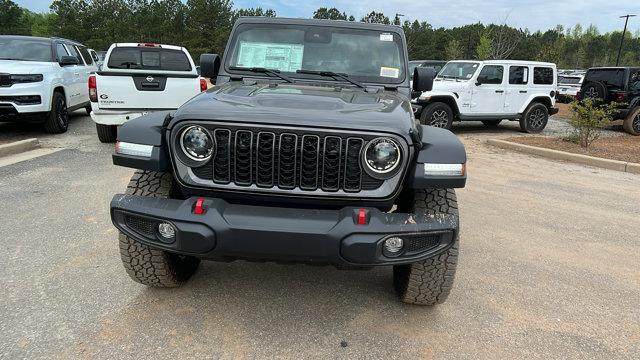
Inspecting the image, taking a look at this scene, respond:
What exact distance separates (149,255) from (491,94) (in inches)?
421

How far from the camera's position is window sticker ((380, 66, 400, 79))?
148 inches

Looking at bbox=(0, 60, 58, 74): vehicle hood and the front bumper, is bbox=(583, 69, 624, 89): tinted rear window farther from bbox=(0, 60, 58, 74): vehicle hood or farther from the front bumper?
bbox=(0, 60, 58, 74): vehicle hood

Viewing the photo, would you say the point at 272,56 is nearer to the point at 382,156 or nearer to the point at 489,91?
the point at 382,156

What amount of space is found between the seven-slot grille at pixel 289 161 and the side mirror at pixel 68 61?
8.19 m

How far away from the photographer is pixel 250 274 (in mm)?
3518

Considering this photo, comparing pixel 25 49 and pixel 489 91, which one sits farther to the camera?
pixel 489 91

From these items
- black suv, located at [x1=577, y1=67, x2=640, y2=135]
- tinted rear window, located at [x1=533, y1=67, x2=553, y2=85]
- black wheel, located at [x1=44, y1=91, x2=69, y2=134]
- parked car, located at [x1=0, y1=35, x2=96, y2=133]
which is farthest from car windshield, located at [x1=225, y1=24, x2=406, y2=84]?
black suv, located at [x1=577, y1=67, x2=640, y2=135]

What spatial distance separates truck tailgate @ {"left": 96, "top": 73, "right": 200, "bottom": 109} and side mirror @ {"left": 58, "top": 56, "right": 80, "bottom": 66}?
2398mm

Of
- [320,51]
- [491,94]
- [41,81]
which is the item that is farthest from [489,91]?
[41,81]

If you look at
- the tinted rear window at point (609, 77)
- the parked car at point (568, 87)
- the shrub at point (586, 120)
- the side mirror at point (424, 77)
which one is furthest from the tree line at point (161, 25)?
the side mirror at point (424, 77)

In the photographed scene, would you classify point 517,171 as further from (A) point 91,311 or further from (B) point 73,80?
(B) point 73,80

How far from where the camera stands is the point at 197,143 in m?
2.54

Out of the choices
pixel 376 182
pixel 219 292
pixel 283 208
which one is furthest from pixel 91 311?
pixel 376 182

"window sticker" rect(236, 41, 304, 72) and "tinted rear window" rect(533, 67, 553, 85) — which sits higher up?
"tinted rear window" rect(533, 67, 553, 85)
